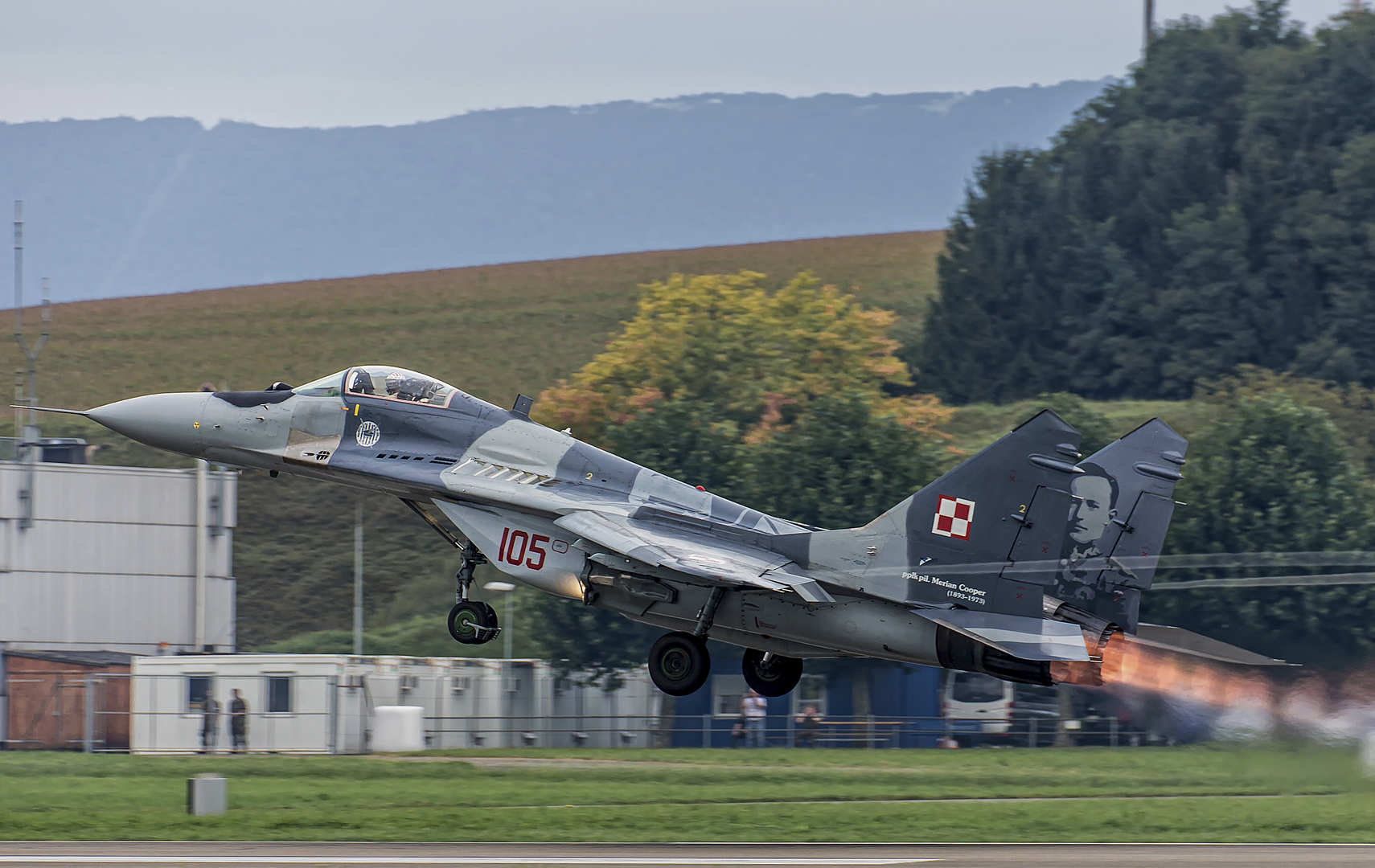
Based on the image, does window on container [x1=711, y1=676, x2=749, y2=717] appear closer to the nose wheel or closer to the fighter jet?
the fighter jet

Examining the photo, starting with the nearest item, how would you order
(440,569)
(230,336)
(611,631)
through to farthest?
(611,631)
(440,569)
(230,336)

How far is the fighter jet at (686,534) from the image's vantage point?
25.8 m

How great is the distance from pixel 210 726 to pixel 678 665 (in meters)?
23.6

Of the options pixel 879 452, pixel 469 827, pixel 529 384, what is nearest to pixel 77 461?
pixel 879 452

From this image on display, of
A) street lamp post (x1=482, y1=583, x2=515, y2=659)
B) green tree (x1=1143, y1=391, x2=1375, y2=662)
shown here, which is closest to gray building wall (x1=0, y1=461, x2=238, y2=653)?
street lamp post (x1=482, y1=583, x2=515, y2=659)

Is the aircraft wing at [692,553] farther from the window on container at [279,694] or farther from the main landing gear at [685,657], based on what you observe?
the window on container at [279,694]

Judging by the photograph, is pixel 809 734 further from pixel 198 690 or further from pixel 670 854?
pixel 670 854

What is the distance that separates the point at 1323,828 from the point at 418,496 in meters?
18.6

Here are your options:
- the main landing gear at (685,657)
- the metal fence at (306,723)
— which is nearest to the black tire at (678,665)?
the main landing gear at (685,657)

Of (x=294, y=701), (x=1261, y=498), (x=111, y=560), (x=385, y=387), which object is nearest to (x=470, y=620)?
(x=385, y=387)

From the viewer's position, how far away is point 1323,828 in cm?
3081

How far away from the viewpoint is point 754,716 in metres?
50.3

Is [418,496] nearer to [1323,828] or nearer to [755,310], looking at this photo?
[1323,828]

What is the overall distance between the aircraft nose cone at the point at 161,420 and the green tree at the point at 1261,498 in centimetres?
3652
